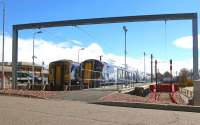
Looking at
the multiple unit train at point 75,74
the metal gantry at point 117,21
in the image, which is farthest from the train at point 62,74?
the metal gantry at point 117,21

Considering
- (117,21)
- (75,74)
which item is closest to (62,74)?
(75,74)

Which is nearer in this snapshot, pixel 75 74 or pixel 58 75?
pixel 58 75

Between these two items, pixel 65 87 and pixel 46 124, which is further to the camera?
pixel 65 87

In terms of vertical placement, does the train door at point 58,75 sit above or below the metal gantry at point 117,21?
below

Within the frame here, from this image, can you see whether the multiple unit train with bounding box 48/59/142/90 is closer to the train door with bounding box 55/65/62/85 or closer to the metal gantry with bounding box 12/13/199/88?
the train door with bounding box 55/65/62/85

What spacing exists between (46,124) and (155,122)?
3.85m

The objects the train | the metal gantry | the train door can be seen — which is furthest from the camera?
the train door

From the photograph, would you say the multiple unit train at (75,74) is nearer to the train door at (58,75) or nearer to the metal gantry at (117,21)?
the train door at (58,75)

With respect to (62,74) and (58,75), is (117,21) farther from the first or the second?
(58,75)

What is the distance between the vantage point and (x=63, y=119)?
14305 millimetres

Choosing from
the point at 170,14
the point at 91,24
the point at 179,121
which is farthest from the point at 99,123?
the point at 91,24

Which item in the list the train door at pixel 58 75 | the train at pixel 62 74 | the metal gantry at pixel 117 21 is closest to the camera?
the metal gantry at pixel 117 21

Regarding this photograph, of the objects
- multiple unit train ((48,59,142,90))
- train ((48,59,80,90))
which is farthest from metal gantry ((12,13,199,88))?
multiple unit train ((48,59,142,90))

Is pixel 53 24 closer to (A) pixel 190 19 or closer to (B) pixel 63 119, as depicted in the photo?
(A) pixel 190 19
